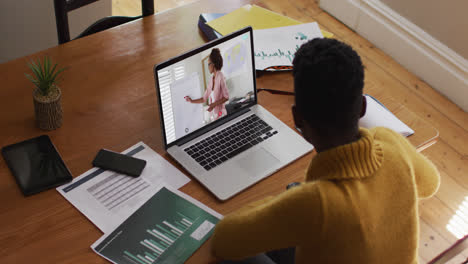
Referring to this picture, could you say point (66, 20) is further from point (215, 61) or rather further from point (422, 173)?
point (422, 173)

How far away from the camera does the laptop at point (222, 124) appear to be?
4.64 ft

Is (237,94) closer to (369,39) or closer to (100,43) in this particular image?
(100,43)

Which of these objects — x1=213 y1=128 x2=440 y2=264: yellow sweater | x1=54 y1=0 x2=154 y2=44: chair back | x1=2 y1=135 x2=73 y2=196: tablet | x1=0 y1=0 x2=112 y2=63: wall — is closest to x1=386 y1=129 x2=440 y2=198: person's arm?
x1=213 y1=128 x2=440 y2=264: yellow sweater

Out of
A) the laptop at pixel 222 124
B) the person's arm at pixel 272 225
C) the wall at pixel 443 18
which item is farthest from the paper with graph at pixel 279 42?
the wall at pixel 443 18

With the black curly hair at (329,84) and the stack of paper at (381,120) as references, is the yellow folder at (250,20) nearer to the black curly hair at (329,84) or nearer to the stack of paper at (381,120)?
the stack of paper at (381,120)

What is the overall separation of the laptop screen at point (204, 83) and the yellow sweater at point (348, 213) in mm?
416

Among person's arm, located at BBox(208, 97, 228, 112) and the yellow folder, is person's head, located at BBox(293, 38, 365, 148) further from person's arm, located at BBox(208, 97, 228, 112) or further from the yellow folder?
the yellow folder

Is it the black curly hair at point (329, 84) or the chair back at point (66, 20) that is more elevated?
the black curly hair at point (329, 84)

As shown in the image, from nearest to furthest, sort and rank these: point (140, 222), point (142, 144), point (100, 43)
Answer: point (140, 222), point (142, 144), point (100, 43)

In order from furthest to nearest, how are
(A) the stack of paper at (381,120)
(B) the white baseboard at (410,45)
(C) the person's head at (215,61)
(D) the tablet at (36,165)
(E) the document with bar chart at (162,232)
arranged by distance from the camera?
(B) the white baseboard at (410,45), (A) the stack of paper at (381,120), (C) the person's head at (215,61), (D) the tablet at (36,165), (E) the document with bar chart at (162,232)

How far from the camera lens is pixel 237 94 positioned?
5.14 feet

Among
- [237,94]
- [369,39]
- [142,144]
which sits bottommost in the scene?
[369,39]

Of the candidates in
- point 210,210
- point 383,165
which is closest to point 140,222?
point 210,210

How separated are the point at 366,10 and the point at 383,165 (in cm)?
211
